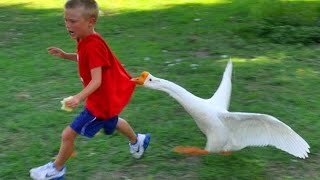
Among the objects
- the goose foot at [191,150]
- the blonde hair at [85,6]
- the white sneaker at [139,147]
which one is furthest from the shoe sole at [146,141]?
the blonde hair at [85,6]

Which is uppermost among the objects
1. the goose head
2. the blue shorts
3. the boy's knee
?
the goose head

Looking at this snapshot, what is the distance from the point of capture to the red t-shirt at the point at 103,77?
2973mm

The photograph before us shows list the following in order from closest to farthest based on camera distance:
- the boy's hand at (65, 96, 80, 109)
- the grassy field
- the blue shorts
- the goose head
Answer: the boy's hand at (65, 96, 80, 109) < the blue shorts < the goose head < the grassy field

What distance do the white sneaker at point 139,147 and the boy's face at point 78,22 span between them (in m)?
0.74

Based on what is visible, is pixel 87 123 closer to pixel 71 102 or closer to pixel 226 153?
pixel 71 102

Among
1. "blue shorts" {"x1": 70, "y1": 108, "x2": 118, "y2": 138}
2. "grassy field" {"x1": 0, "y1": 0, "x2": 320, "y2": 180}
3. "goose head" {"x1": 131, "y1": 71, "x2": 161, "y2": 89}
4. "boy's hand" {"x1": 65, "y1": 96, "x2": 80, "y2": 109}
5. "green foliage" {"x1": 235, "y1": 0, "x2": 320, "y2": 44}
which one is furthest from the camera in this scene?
"green foliage" {"x1": 235, "y1": 0, "x2": 320, "y2": 44}

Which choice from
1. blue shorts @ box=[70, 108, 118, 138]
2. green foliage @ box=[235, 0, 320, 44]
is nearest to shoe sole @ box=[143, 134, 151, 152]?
blue shorts @ box=[70, 108, 118, 138]

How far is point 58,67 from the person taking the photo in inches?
205

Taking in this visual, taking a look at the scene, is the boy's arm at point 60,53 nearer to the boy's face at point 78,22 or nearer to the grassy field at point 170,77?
the boy's face at point 78,22

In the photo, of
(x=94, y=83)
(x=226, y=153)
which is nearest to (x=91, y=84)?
(x=94, y=83)

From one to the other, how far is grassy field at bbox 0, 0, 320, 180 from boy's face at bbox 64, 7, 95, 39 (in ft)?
2.65

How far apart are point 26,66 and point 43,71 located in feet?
0.79

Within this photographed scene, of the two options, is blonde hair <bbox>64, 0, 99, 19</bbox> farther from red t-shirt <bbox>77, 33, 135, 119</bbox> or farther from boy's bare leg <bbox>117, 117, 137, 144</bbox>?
boy's bare leg <bbox>117, 117, 137, 144</bbox>

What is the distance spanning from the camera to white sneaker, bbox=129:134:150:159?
338 cm
